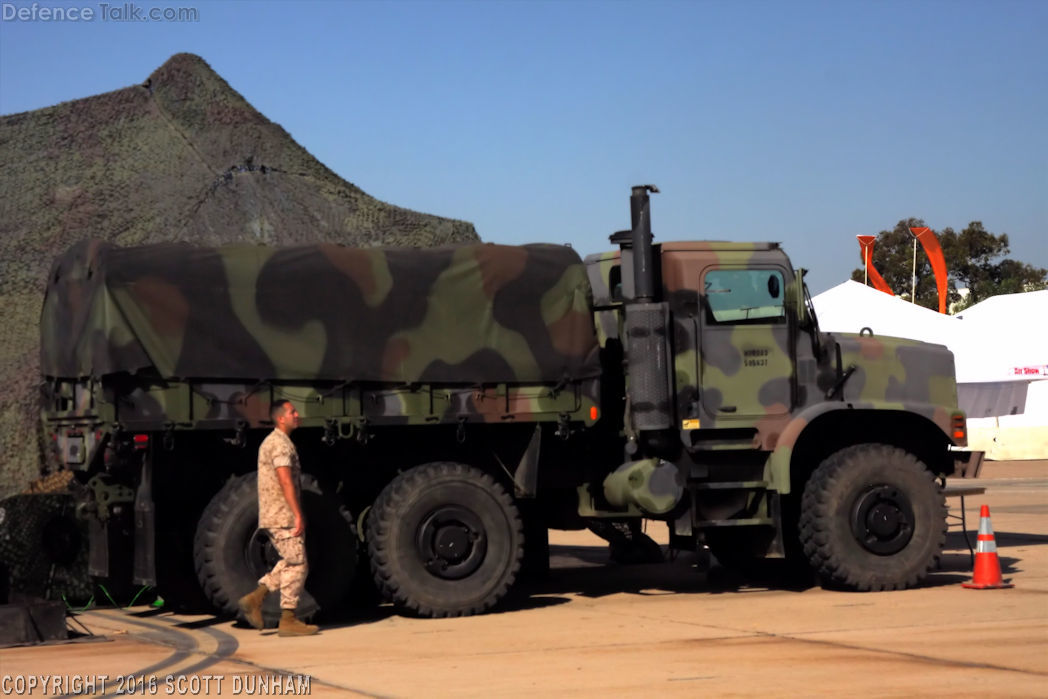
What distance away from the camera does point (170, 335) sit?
34.2 ft

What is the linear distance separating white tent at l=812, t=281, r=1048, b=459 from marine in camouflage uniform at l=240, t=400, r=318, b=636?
3138 centimetres

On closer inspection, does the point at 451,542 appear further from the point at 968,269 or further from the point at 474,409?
the point at 968,269

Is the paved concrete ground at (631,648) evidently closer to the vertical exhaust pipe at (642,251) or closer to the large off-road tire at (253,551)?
the large off-road tire at (253,551)

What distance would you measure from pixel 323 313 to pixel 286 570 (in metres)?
2.07

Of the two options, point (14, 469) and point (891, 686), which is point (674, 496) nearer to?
point (891, 686)

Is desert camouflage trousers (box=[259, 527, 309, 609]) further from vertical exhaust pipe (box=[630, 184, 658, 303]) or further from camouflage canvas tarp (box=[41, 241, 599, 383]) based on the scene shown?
vertical exhaust pipe (box=[630, 184, 658, 303])

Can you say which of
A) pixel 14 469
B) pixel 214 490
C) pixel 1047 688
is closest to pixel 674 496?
pixel 214 490

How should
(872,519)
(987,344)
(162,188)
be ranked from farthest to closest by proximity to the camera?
(987,344)
(162,188)
(872,519)

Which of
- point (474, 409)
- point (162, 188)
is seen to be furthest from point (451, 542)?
point (162, 188)

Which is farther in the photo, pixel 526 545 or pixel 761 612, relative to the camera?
pixel 526 545

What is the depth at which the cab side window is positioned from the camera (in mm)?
11906

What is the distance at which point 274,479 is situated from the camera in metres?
9.97

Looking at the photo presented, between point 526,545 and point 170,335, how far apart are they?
4.25 meters

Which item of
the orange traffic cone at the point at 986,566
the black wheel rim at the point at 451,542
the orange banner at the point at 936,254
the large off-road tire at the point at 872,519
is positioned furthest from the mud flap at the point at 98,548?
the orange banner at the point at 936,254
